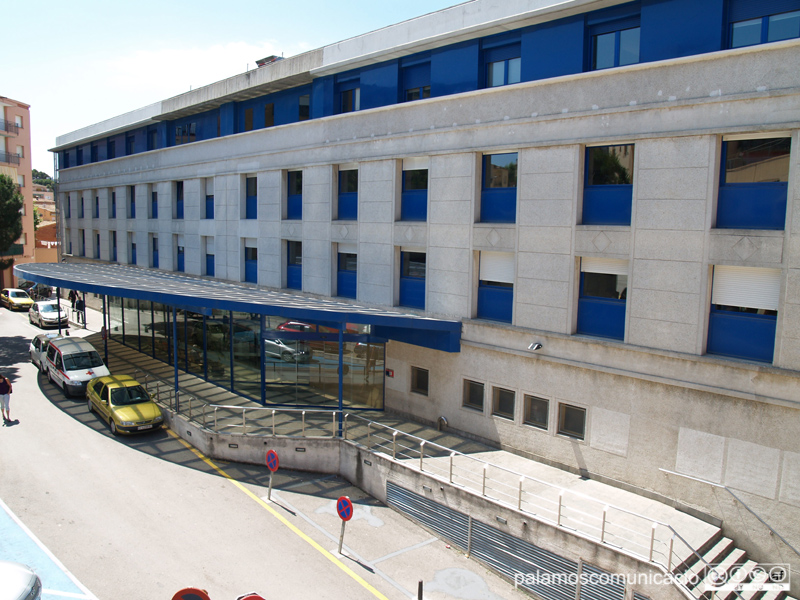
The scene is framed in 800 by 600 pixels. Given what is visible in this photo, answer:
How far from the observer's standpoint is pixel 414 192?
1752 cm

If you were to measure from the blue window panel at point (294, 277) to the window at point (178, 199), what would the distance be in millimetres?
9894

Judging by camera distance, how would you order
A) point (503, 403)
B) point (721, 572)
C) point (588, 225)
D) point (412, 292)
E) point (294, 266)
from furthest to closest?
point (294, 266)
point (412, 292)
point (503, 403)
point (588, 225)
point (721, 572)

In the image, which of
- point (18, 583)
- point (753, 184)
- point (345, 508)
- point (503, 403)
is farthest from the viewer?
point (503, 403)

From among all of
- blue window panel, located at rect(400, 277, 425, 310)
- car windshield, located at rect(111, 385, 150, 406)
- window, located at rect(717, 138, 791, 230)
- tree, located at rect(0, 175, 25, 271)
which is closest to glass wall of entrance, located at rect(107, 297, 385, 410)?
blue window panel, located at rect(400, 277, 425, 310)

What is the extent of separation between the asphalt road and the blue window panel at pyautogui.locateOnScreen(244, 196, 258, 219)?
1023 cm

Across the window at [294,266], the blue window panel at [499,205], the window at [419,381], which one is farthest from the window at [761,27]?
the window at [294,266]

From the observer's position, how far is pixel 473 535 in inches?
472

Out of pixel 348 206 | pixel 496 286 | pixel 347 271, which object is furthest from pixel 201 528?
pixel 348 206

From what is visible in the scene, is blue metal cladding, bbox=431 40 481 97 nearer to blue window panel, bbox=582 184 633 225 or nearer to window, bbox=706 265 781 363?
blue window panel, bbox=582 184 633 225

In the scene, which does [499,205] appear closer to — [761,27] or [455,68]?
[455,68]

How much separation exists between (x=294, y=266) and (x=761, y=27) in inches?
634

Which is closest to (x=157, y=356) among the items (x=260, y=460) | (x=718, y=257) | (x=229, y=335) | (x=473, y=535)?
(x=229, y=335)

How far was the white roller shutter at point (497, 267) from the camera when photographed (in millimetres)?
15258

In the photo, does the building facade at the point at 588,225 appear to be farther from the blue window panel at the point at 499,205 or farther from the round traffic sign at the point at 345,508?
the round traffic sign at the point at 345,508
